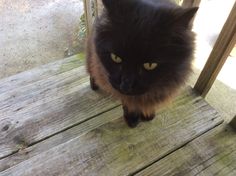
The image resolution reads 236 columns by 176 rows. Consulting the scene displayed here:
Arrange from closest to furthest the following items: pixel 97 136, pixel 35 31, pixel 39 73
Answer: pixel 97 136 → pixel 39 73 → pixel 35 31

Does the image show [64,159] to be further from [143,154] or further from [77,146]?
[143,154]

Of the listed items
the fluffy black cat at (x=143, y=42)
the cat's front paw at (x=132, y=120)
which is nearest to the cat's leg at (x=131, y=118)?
the cat's front paw at (x=132, y=120)

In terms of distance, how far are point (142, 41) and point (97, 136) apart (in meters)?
0.53

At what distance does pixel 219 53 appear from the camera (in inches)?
39.9

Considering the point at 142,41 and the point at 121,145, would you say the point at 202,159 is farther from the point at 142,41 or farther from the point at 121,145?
the point at 142,41

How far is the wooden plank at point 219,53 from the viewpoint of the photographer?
2.99 feet

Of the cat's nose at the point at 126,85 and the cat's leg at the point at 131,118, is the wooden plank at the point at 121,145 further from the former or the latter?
the cat's nose at the point at 126,85

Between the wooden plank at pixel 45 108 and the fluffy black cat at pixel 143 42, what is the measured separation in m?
0.41

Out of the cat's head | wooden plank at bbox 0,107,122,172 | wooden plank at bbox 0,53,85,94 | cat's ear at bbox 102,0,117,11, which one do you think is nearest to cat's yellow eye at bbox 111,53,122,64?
the cat's head

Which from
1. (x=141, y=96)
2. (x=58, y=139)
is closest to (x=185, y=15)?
(x=141, y=96)

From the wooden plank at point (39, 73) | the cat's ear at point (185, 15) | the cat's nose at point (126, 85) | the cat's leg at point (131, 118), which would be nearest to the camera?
the cat's ear at point (185, 15)

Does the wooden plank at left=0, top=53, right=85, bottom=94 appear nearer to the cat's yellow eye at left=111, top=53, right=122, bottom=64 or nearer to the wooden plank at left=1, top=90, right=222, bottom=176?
the wooden plank at left=1, top=90, right=222, bottom=176

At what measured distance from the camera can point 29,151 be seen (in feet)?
3.35

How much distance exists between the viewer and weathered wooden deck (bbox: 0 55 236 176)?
98cm
